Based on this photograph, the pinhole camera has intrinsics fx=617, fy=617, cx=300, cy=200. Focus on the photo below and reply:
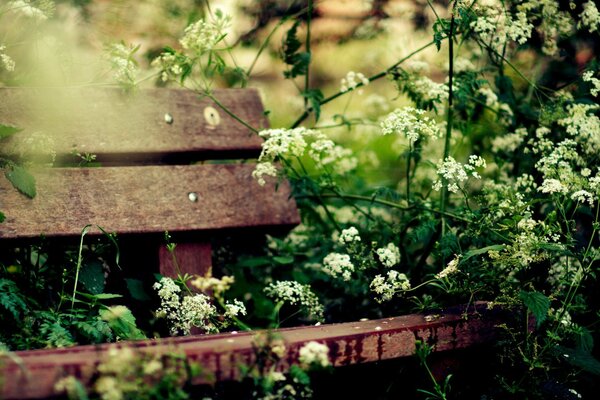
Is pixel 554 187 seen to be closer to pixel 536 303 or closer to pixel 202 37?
pixel 536 303

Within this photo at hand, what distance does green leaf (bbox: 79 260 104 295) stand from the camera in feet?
5.78

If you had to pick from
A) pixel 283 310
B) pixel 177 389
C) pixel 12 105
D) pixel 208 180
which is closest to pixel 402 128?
pixel 208 180

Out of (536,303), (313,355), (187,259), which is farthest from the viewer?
(187,259)

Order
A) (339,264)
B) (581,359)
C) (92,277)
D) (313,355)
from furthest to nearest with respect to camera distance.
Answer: (339,264)
(92,277)
(581,359)
(313,355)

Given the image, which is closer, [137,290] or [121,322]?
[121,322]

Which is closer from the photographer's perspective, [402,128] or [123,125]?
[402,128]

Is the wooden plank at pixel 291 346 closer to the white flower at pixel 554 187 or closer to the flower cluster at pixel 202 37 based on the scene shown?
the white flower at pixel 554 187

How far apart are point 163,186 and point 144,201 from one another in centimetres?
9

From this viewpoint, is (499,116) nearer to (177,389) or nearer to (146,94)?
(146,94)

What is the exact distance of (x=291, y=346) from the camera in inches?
51.4

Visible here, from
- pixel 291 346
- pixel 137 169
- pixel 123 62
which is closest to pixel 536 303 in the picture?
pixel 291 346

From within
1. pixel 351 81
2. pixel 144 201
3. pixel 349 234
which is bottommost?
pixel 349 234

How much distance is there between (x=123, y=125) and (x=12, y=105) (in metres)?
0.34

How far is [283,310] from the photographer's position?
7.51 feet
